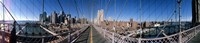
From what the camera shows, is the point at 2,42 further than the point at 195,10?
No

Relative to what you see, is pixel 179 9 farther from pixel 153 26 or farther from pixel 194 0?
pixel 153 26

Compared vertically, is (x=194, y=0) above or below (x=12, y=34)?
above

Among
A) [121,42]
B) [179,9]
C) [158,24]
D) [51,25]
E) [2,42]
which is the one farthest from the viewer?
[158,24]

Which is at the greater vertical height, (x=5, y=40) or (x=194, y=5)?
(x=194, y=5)

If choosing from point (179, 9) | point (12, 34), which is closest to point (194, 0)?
point (179, 9)

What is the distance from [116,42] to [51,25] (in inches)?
644

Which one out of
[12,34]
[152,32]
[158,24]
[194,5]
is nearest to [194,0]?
[194,5]

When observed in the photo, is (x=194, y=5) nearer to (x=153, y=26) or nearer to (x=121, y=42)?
(x=153, y=26)

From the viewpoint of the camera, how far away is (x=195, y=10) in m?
25.4

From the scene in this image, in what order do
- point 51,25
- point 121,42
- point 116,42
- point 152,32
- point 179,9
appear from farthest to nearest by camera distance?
point 152,32 → point 51,25 → point 116,42 → point 121,42 → point 179,9

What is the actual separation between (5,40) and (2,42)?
7 cm

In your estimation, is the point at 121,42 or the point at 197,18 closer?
the point at 121,42

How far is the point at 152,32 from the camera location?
33.8 metres

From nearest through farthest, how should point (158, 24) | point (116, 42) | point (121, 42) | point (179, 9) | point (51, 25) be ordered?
point (179, 9) < point (121, 42) < point (116, 42) < point (51, 25) < point (158, 24)
